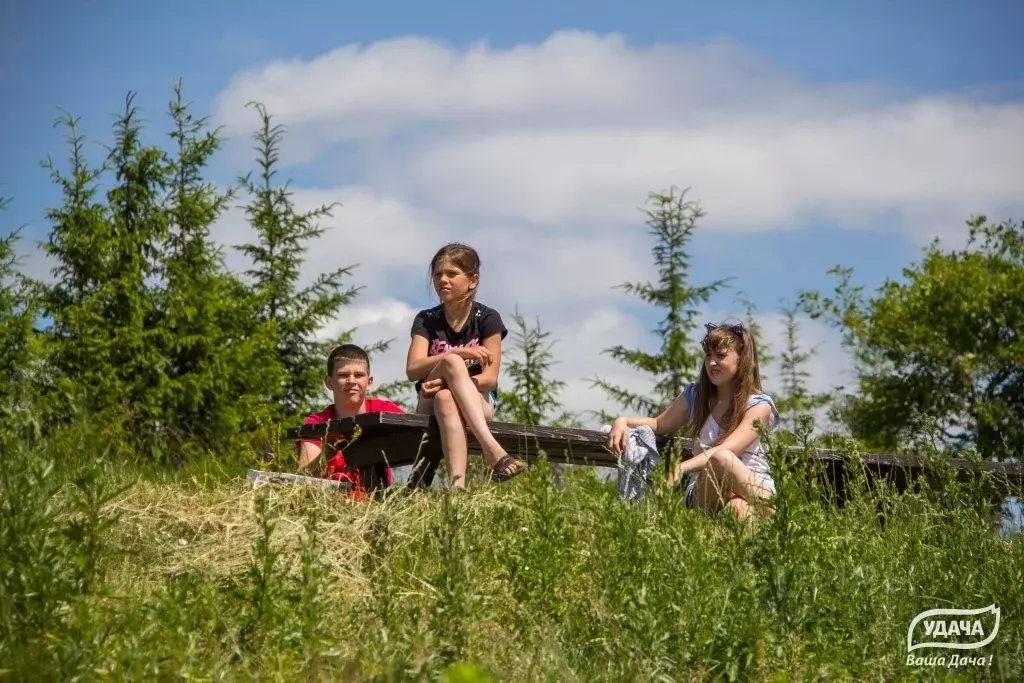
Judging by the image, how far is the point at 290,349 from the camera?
1514cm

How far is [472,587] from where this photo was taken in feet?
12.8

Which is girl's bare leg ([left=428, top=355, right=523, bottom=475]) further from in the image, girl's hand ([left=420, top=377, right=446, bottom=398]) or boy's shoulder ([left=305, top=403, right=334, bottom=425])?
boy's shoulder ([left=305, top=403, right=334, bottom=425])

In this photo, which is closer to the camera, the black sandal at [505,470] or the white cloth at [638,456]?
the white cloth at [638,456]

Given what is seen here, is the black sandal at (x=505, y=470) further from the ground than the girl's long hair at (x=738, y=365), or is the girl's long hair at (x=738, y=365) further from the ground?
the girl's long hair at (x=738, y=365)

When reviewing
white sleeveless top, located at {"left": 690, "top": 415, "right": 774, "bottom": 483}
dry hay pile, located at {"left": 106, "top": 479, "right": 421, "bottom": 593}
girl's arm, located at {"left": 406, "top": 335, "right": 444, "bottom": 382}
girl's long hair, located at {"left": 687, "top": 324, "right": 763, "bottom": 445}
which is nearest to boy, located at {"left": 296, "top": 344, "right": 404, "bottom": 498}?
girl's arm, located at {"left": 406, "top": 335, "right": 444, "bottom": 382}

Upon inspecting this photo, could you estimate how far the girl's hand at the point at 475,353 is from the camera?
23.1 feet

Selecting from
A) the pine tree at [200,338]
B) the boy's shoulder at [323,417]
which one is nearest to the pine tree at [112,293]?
the pine tree at [200,338]

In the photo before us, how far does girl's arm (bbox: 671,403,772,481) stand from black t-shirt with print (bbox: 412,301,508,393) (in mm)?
1455

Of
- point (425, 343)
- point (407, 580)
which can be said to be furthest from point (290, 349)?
point (407, 580)

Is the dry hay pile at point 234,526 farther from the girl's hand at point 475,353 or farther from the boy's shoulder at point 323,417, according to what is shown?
the boy's shoulder at point 323,417

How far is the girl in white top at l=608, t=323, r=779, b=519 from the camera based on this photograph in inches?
252

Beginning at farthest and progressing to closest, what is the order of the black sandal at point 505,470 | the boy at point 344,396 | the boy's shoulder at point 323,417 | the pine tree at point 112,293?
the pine tree at point 112,293 → the boy's shoulder at point 323,417 → the boy at point 344,396 → the black sandal at point 505,470

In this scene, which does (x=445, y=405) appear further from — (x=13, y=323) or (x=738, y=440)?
(x=13, y=323)

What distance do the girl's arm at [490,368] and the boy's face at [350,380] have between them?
0.76m
